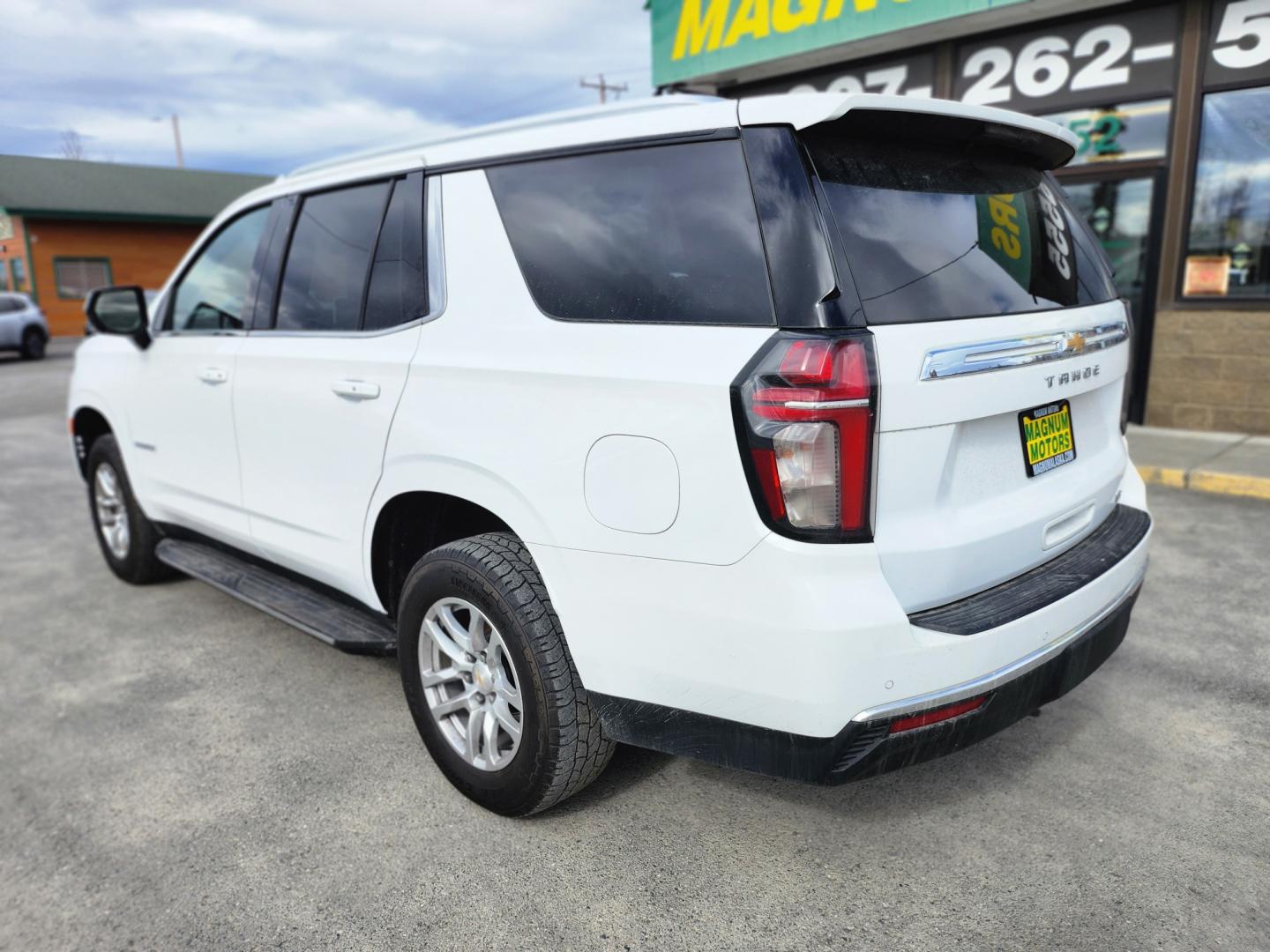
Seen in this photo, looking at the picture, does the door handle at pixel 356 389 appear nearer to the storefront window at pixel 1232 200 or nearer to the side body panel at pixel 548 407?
the side body panel at pixel 548 407

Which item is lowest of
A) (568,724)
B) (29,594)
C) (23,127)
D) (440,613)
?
(29,594)

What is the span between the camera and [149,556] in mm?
4773

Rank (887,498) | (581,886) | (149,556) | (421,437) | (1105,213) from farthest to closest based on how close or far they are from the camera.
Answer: (1105,213), (149,556), (421,437), (581,886), (887,498)

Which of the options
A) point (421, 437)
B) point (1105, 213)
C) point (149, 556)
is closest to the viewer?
point (421, 437)

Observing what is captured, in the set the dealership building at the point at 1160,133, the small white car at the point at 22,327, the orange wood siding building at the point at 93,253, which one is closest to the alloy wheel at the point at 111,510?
the dealership building at the point at 1160,133

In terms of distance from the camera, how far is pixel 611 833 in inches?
106

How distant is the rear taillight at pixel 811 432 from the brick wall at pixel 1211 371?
7482mm

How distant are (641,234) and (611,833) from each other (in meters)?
1.65

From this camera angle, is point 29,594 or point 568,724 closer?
point 568,724

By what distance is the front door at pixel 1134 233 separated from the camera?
27.2ft

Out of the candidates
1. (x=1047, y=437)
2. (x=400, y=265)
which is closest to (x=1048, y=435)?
(x=1047, y=437)

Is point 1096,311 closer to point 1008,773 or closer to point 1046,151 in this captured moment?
point 1046,151

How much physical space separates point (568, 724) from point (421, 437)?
0.93 m

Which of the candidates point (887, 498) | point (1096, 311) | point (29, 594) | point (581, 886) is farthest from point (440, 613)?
point (29, 594)
